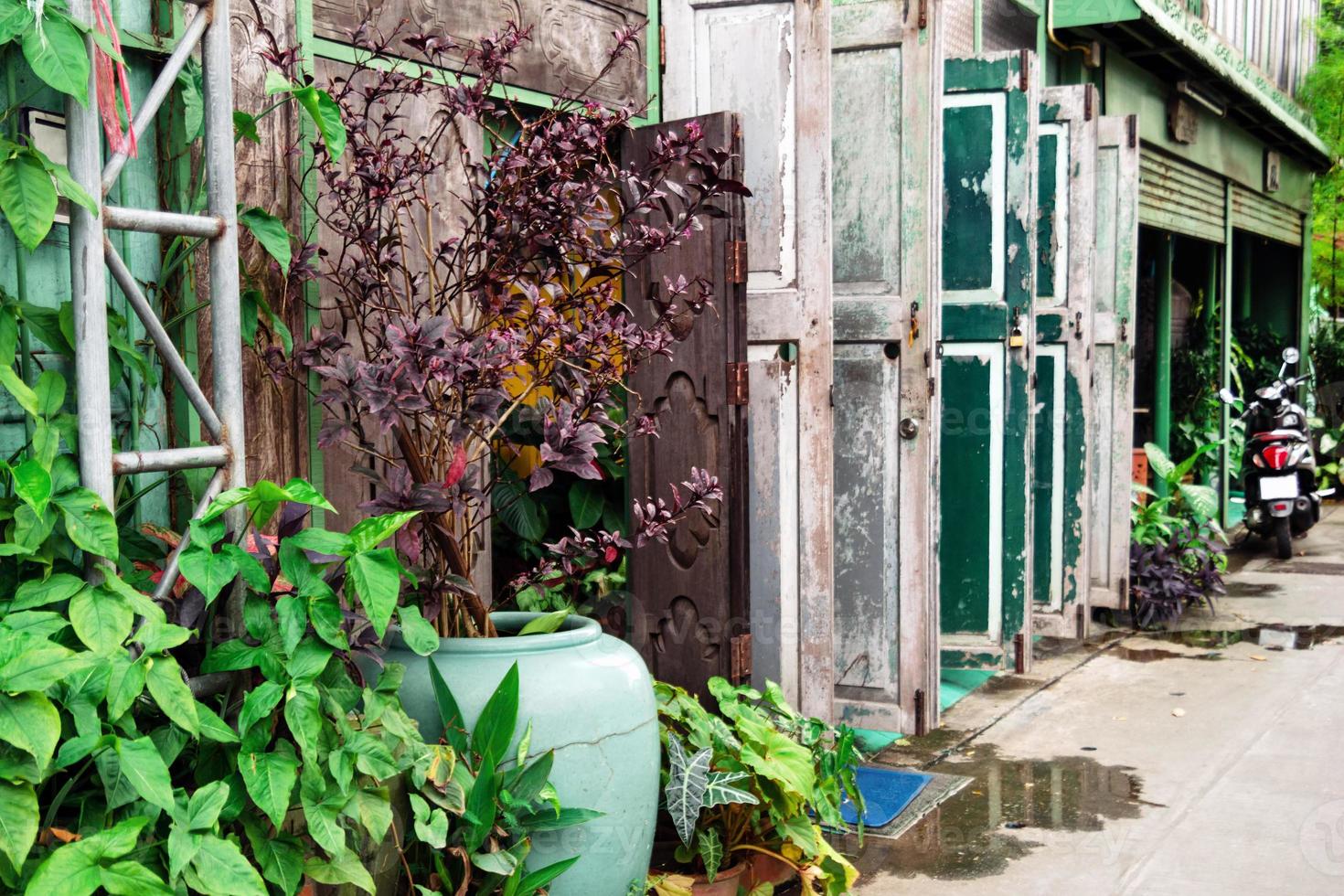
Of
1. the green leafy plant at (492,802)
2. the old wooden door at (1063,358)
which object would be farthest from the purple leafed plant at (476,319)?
the old wooden door at (1063,358)

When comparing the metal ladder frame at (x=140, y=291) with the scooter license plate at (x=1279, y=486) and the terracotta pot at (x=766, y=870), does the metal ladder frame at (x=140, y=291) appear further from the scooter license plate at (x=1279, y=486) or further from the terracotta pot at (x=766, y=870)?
the scooter license plate at (x=1279, y=486)

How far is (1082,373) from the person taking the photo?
706 centimetres

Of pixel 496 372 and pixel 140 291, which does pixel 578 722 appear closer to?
pixel 496 372

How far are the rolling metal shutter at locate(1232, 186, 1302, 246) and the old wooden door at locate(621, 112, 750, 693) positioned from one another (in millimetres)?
9205

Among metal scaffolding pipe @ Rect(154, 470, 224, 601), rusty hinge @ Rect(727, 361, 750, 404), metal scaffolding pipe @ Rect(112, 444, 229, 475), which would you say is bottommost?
metal scaffolding pipe @ Rect(154, 470, 224, 601)

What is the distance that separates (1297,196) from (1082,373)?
8.81 meters

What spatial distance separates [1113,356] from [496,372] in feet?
17.6

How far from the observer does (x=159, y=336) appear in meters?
2.69

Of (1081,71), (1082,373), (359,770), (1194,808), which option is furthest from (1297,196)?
(359,770)

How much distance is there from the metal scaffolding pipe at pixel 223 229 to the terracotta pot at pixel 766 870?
1.68 metres

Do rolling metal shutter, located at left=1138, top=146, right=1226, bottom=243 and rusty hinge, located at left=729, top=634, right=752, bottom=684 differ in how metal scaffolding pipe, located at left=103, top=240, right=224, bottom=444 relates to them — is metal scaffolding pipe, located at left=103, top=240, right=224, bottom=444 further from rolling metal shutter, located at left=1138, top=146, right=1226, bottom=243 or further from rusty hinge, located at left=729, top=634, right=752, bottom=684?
rolling metal shutter, located at left=1138, top=146, right=1226, bottom=243

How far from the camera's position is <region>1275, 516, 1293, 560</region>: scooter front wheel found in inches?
391

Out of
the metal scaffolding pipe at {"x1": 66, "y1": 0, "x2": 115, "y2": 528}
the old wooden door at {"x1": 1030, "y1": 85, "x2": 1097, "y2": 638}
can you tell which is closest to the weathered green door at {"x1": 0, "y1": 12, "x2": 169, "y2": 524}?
the metal scaffolding pipe at {"x1": 66, "y1": 0, "x2": 115, "y2": 528}

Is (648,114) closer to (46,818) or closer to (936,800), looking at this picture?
(936,800)
